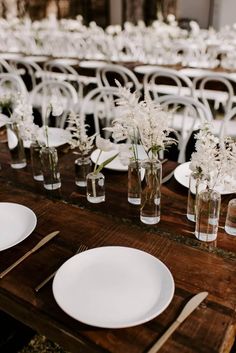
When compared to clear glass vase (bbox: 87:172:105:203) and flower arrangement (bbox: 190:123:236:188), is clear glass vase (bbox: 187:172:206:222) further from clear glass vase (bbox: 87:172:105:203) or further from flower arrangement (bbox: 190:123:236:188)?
clear glass vase (bbox: 87:172:105:203)

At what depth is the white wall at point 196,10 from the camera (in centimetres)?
956

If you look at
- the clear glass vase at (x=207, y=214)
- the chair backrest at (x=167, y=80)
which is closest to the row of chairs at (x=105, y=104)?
the chair backrest at (x=167, y=80)

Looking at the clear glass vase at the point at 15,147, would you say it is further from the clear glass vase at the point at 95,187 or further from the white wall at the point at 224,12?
the white wall at the point at 224,12

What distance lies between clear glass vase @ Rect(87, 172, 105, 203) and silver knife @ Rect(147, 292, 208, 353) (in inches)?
21.2

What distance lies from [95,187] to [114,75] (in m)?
2.60

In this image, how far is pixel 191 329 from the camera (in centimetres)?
80

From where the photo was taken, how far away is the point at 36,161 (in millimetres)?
1468

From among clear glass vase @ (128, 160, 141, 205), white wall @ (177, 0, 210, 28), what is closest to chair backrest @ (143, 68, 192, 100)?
clear glass vase @ (128, 160, 141, 205)

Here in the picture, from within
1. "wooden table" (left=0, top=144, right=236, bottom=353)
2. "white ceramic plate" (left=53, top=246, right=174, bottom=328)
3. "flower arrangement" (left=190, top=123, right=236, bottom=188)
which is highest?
"flower arrangement" (left=190, top=123, right=236, bottom=188)

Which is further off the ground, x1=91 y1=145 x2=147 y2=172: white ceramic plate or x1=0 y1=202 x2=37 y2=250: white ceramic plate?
x1=91 y1=145 x2=147 y2=172: white ceramic plate

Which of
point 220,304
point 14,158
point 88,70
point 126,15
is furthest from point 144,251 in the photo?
point 126,15

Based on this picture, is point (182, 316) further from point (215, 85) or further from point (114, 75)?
point (114, 75)

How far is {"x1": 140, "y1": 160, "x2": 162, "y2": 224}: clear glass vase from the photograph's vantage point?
1164 mm

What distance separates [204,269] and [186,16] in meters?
10.0
